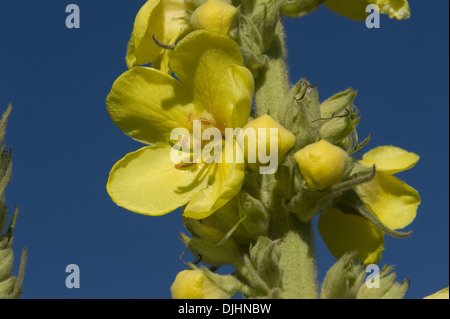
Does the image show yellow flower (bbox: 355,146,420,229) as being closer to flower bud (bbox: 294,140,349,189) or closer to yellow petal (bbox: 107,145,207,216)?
flower bud (bbox: 294,140,349,189)

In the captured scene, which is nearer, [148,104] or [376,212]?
[148,104]

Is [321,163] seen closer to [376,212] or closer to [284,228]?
[284,228]

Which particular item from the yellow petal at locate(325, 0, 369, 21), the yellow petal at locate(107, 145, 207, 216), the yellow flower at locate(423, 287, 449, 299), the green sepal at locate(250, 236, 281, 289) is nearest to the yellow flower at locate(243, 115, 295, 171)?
the green sepal at locate(250, 236, 281, 289)

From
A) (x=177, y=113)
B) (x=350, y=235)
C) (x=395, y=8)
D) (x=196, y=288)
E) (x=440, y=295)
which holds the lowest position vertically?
(x=440, y=295)

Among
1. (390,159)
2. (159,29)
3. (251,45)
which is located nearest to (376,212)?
(390,159)

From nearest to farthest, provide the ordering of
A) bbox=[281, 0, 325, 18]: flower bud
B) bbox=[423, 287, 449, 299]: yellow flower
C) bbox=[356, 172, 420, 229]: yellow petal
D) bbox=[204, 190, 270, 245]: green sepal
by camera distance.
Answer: bbox=[204, 190, 270, 245]: green sepal → bbox=[423, 287, 449, 299]: yellow flower → bbox=[356, 172, 420, 229]: yellow petal → bbox=[281, 0, 325, 18]: flower bud

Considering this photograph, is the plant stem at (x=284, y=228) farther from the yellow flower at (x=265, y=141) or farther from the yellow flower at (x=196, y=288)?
the yellow flower at (x=196, y=288)

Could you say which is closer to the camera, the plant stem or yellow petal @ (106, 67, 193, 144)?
the plant stem
